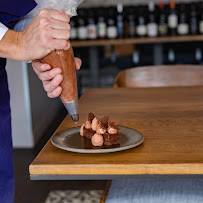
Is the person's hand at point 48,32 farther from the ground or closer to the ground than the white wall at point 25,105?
farther from the ground

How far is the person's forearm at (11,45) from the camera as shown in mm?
744

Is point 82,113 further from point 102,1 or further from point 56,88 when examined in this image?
point 102,1

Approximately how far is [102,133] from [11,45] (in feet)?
0.80

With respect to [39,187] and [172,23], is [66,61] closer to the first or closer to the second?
[39,187]

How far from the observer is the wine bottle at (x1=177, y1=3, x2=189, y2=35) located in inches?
126

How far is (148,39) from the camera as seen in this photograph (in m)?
3.11

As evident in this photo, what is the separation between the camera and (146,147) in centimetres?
79

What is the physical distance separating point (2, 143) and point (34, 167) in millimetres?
349

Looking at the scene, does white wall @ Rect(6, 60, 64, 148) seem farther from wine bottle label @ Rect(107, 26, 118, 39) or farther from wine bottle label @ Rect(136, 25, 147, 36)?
wine bottle label @ Rect(136, 25, 147, 36)

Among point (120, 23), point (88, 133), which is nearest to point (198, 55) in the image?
point (120, 23)

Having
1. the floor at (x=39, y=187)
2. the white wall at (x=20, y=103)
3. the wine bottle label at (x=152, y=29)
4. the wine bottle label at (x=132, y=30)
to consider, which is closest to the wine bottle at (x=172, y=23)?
the wine bottle label at (x=152, y=29)

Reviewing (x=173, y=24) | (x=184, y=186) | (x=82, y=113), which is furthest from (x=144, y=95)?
(x=173, y=24)

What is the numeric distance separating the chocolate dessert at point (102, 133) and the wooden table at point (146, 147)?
0.04 meters

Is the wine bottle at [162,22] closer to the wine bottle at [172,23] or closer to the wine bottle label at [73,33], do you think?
the wine bottle at [172,23]
